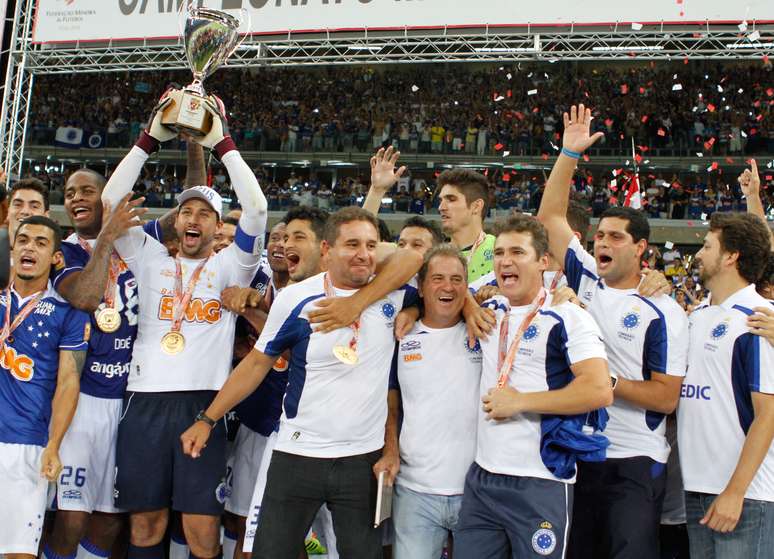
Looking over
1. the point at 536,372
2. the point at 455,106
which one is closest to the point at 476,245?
the point at 536,372

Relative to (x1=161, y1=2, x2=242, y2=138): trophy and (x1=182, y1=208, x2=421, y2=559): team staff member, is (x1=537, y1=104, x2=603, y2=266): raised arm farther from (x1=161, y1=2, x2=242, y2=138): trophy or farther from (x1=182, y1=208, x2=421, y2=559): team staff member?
(x1=161, y1=2, x2=242, y2=138): trophy

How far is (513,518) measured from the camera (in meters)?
3.46

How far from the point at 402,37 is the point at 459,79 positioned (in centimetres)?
1573

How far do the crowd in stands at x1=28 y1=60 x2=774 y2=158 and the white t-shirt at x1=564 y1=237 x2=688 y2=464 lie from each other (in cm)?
1909

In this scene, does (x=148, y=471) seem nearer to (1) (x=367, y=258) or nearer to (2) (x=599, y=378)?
(1) (x=367, y=258)

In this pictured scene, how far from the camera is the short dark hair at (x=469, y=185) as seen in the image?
5.28 meters

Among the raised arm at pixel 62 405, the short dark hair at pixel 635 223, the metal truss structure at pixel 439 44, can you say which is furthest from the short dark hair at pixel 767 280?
the metal truss structure at pixel 439 44

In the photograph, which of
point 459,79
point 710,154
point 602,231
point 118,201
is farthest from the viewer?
point 459,79

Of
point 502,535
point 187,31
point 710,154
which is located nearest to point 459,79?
point 710,154

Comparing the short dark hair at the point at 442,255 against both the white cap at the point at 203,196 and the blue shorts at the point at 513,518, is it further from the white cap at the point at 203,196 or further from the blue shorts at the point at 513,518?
the white cap at the point at 203,196

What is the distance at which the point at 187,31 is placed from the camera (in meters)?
4.76

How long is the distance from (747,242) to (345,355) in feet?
6.57

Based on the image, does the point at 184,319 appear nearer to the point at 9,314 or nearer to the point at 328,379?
the point at 9,314

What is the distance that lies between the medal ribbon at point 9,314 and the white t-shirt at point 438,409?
208 centimetres
